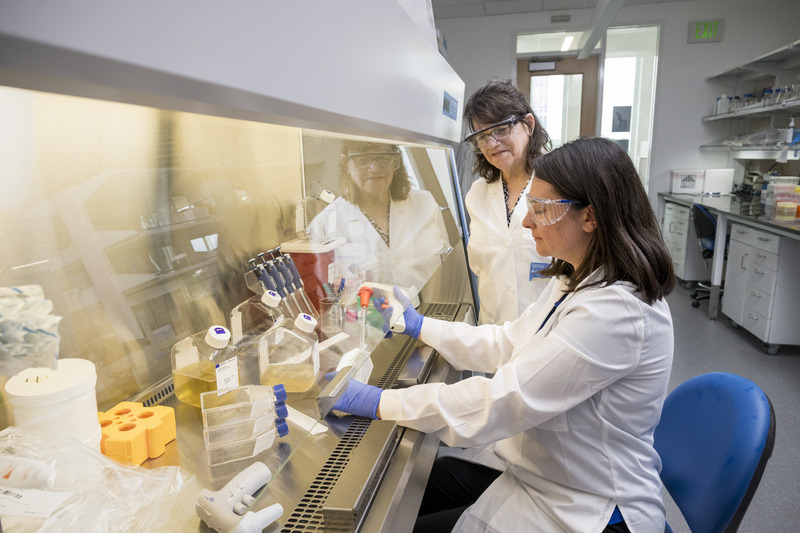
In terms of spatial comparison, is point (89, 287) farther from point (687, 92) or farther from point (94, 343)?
point (687, 92)

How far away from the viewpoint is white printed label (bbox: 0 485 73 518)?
0.67 metres

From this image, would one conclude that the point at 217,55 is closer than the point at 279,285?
Yes

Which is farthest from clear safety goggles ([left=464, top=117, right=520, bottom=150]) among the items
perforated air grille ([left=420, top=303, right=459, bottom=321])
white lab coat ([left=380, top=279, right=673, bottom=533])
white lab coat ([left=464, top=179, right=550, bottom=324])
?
white lab coat ([left=380, top=279, right=673, bottom=533])

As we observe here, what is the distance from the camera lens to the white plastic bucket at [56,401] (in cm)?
84

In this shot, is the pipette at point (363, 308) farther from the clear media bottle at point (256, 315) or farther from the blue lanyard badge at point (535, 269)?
the blue lanyard badge at point (535, 269)

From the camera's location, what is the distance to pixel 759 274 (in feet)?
13.1

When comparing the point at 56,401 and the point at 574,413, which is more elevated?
the point at 56,401

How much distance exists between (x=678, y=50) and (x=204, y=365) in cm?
711

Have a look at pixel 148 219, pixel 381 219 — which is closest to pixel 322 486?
pixel 148 219

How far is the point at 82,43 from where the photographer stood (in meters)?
0.35

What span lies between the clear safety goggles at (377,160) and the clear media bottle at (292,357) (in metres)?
0.55

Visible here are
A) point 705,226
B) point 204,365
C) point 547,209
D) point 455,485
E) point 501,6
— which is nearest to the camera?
point 204,365

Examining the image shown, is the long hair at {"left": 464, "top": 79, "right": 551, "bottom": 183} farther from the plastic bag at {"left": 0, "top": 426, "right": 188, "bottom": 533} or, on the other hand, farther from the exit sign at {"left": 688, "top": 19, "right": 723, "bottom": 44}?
the exit sign at {"left": 688, "top": 19, "right": 723, "bottom": 44}

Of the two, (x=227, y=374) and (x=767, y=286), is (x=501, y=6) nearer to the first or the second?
(x=767, y=286)
